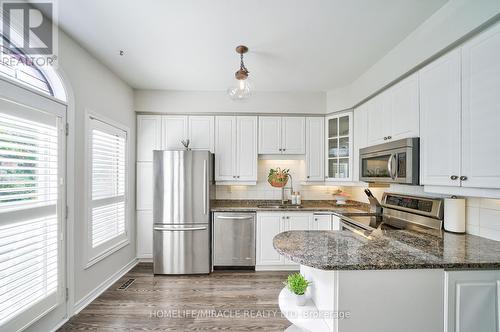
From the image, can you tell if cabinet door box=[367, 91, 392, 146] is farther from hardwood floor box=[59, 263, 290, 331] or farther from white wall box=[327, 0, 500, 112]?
hardwood floor box=[59, 263, 290, 331]

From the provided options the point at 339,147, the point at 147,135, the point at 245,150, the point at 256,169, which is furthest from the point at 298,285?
the point at 147,135

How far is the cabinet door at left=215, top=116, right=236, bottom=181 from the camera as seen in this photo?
11.1 ft

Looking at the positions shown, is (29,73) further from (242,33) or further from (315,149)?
(315,149)

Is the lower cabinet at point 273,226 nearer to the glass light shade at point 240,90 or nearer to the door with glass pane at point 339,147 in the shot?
the door with glass pane at point 339,147

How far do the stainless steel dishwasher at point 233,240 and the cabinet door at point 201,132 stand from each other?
1.12 metres

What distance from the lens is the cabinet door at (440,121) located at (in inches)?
59.5

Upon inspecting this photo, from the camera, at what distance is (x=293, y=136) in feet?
11.2

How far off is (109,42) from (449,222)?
3.61m

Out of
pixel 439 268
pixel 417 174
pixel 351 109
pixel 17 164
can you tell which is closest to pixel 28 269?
pixel 17 164

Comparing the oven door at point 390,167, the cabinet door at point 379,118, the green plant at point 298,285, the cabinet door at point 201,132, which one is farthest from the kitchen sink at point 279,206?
the green plant at point 298,285

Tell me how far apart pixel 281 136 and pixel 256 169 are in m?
0.69

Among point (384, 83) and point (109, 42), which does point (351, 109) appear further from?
point (109, 42)

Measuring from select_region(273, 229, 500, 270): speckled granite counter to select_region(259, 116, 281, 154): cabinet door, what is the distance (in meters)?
1.86

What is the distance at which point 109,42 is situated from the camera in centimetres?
209
